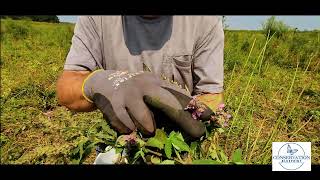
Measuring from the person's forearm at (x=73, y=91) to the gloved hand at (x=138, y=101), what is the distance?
0.71 feet

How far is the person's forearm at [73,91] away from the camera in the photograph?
172 cm

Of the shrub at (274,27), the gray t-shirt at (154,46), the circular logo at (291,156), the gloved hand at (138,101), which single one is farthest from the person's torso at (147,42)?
the circular logo at (291,156)

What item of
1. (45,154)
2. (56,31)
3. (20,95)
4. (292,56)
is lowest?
(45,154)

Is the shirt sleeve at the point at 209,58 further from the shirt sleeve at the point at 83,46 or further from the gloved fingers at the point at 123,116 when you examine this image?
the gloved fingers at the point at 123,116

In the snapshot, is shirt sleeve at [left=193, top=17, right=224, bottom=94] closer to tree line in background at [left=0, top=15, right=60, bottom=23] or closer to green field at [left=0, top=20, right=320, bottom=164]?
green field at [left=0, top=20, right=320, bottom=164]

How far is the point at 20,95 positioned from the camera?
233 cm

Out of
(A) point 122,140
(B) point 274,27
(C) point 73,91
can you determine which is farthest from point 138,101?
(B) point 274,27

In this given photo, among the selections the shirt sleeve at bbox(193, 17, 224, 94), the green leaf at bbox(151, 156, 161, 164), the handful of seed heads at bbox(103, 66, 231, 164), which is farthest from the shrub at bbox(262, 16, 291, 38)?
the green leaf at bbox(151, 156, 161, 164)

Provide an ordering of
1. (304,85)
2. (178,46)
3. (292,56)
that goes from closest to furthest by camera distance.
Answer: (178,46) → (304,85) → (292,56)

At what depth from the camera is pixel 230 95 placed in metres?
2.01

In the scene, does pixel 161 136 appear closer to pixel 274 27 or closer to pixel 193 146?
pixel 193 146

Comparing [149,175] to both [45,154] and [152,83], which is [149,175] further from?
[45,154]

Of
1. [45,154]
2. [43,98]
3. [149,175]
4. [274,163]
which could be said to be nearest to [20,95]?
[43,98]

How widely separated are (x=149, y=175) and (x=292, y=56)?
3.45ft
